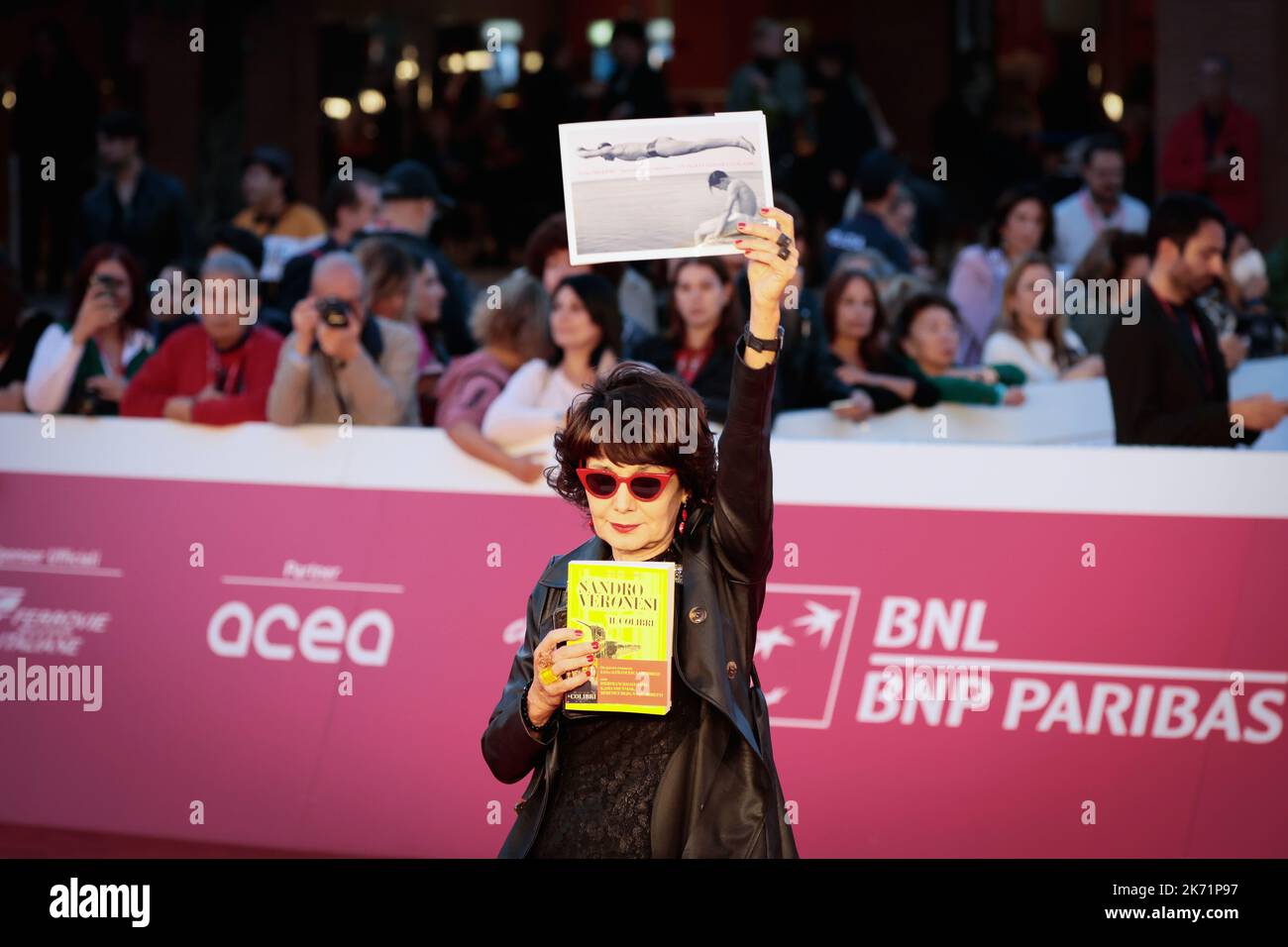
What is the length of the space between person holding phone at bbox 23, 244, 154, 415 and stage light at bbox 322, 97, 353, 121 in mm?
13346

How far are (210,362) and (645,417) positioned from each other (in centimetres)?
491

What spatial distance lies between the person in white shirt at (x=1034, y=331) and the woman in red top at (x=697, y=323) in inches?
79.5

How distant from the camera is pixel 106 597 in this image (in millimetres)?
7617

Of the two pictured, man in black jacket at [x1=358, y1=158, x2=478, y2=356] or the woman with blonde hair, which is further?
man in black jacket at [x1=358, y1=158, x2=478, y2=356]

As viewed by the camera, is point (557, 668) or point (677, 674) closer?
point (557, 668)

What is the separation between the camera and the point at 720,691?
13.0ft

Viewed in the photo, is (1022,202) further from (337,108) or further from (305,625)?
(337,108)

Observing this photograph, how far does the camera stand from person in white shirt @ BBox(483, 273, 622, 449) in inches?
307

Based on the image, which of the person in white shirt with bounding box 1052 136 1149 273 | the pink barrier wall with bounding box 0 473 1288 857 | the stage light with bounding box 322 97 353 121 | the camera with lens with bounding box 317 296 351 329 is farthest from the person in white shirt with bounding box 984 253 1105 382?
the stage light with bounding box 322 97 353 121

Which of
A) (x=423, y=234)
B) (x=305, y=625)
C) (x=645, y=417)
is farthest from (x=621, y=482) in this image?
(x=423, y=234)

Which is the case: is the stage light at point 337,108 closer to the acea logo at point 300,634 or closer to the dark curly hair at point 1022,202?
the dark curly hair at point 1022,202

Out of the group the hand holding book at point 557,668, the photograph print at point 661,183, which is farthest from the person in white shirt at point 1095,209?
the hand holding book at point 557,668

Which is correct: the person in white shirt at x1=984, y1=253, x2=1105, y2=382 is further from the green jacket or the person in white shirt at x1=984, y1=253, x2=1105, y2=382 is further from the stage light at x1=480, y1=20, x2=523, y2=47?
the stage light at x1=480, y1=20, x2=523, y2=47
